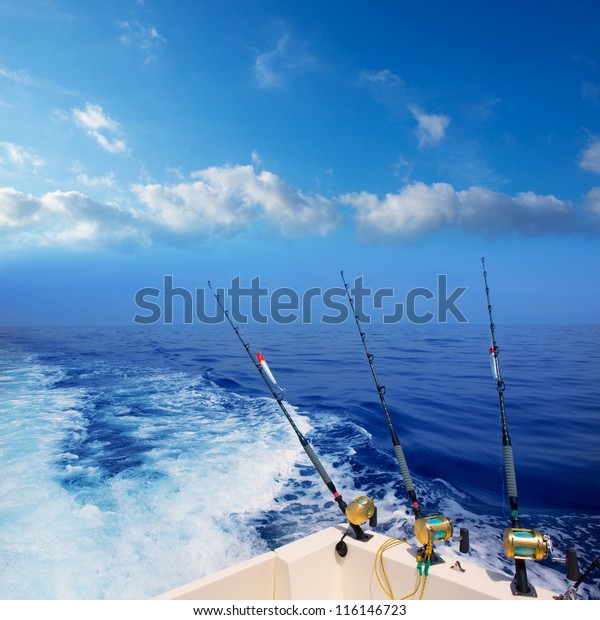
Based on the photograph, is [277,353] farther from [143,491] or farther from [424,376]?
[143,491]

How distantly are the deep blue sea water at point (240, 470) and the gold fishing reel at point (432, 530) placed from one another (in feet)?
4.24

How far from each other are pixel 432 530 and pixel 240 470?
3.20 metres

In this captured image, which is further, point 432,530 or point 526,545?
point 432,530

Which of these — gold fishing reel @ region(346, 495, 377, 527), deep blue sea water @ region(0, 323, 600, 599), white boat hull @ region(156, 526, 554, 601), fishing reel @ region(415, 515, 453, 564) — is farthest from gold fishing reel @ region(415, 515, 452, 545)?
deep blue sea water @ region(0, 323, 600, 599)

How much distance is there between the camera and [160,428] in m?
6.49

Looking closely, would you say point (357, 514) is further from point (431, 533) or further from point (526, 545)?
point (526, 545)

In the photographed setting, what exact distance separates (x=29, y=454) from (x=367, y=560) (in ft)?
16.0

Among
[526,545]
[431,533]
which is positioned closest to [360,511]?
[431,533]

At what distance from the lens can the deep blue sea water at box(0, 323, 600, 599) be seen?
3174 millimetres

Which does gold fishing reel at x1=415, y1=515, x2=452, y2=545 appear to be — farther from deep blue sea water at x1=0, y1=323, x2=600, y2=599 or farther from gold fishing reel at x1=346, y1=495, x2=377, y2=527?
deep blue sea water at x1=0, y1=323, x2=600, y2=599

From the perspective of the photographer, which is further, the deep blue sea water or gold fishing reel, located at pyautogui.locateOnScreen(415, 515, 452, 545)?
the deep blue sea water

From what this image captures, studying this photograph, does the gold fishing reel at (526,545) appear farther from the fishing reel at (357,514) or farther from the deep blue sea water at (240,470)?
the deep blue sea water at (240,470)

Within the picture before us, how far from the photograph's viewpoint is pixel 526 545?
183 cm

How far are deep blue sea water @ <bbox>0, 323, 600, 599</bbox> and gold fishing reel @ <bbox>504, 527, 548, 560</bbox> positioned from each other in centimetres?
137
